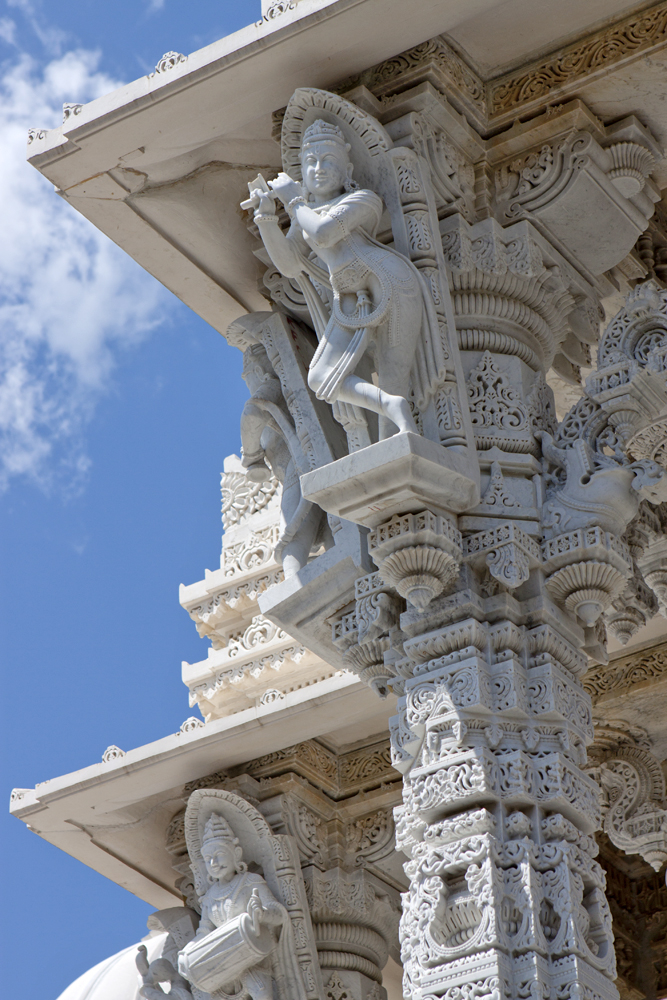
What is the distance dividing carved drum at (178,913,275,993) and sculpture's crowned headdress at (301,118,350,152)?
367cm

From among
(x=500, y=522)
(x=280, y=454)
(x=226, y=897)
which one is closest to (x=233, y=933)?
(x=226, y=897)

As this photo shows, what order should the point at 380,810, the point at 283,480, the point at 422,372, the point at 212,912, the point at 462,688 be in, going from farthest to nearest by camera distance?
the point at 380,810 → the point at 212,912 → the point at 283,480 → the point at 422,372 → the point at 462,688

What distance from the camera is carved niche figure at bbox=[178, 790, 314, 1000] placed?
7.75 m

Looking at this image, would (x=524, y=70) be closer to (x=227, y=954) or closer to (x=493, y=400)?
(x=493, y=400)

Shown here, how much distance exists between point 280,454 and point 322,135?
1.59 metres

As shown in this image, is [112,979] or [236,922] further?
[112,979]

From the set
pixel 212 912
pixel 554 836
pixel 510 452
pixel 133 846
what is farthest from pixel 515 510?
pixel 133 846

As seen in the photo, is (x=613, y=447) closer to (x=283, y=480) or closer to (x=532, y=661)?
(x=532, y=661)

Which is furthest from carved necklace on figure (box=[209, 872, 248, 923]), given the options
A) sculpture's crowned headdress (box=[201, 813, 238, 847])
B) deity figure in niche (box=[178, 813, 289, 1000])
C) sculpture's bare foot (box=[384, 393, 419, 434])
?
sculpture's bare foot (box=[384, 393, 419, 434])

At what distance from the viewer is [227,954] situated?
775 centimetres

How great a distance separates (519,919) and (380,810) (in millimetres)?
3585

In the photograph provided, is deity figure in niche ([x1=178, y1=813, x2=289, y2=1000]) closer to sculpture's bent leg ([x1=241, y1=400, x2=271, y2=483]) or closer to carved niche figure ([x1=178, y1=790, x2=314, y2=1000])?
carved niche figure ([x1=178, y1=790, x2=314, y2=1000])

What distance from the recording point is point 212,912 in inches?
312

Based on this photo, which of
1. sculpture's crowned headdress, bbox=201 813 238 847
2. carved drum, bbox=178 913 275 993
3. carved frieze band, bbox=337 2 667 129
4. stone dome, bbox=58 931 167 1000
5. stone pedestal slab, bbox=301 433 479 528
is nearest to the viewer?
stone pedestal slab, bbox=301 433 479 528
